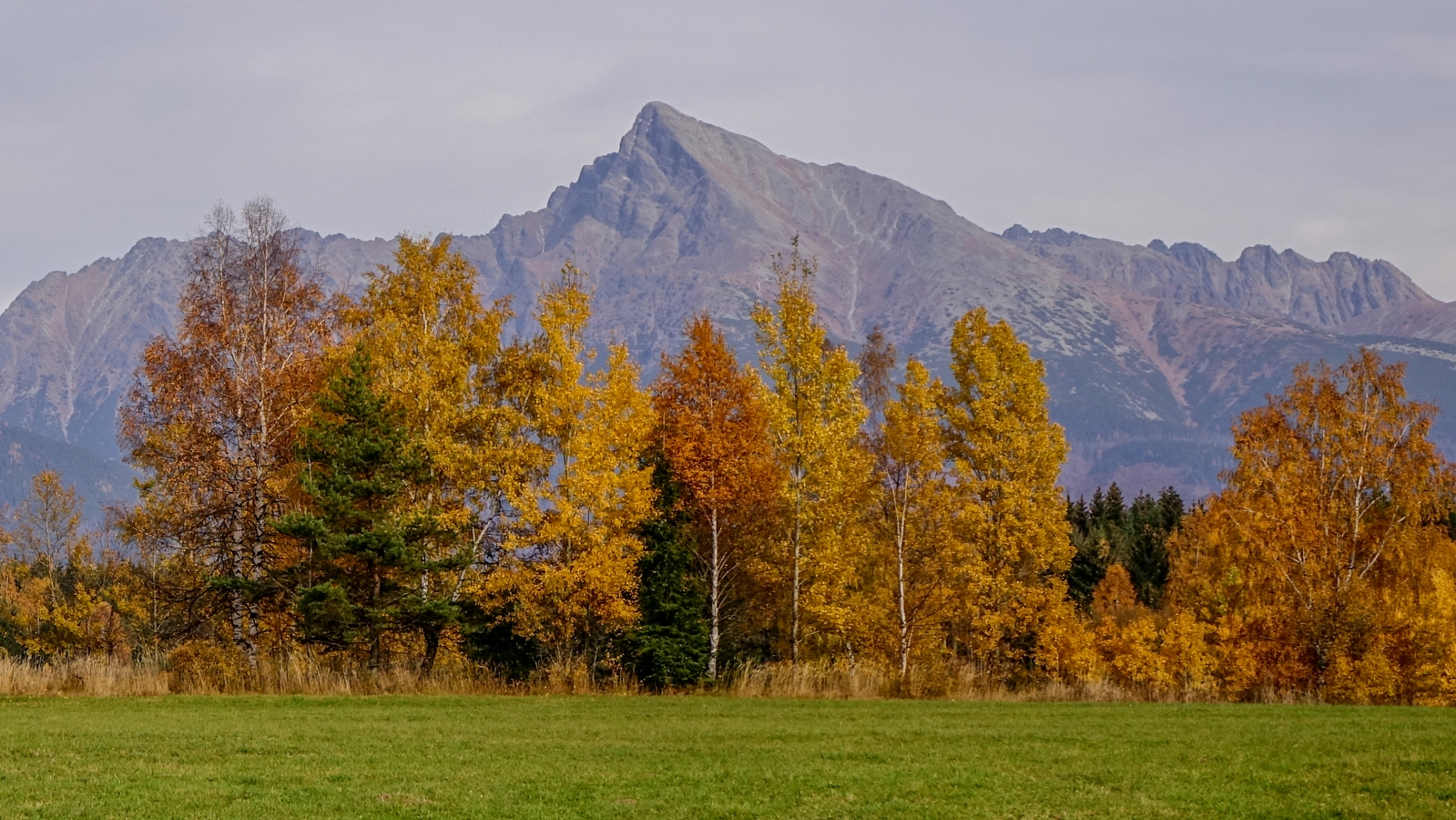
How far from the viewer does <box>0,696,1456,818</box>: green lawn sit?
A: 1708cm

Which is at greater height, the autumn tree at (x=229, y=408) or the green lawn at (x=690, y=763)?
the autumn tree at (x=229, y=408)

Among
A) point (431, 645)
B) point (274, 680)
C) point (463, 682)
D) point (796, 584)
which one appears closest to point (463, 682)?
point (463, 682)

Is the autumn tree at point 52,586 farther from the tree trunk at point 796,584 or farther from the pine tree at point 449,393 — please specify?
the tree trunk at point 796,584

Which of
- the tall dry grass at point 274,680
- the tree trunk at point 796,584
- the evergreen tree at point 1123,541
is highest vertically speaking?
the evergreen tree at point 1123,541

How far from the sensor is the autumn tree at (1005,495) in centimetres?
4688

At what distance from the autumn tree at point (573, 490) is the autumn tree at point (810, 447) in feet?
16.7

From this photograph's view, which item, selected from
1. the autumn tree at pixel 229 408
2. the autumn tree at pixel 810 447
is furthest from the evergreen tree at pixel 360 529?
the autumn tree at pixel 810 447

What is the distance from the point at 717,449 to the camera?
1686 inches

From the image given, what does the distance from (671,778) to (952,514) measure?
30.0 m

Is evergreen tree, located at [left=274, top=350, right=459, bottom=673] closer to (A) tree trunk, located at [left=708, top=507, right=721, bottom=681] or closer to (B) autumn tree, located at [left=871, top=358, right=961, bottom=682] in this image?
(A) tree trunk, located at [left=708, top=507, right=721, bottom=681]

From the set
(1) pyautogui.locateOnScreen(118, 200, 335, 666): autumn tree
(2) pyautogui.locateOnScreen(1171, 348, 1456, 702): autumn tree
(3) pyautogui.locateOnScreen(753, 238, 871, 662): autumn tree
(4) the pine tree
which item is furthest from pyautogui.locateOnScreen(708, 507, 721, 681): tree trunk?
(2) pyautogui.locateOnScreen(1171, 348, 1456, 702): autumn tree

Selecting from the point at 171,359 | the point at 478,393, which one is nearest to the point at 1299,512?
the point at 478,393

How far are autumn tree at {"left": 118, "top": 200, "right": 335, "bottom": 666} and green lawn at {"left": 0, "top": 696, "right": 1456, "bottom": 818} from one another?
10.3 metres

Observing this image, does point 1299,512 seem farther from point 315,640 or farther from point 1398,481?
point 315,640
